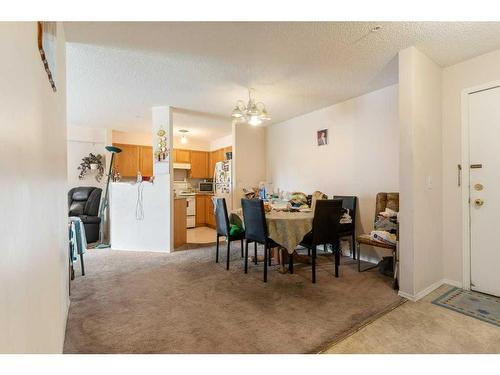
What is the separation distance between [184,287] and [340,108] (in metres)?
3.40

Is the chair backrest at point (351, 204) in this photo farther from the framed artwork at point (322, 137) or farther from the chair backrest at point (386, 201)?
the framed artwork at point (322, 137)

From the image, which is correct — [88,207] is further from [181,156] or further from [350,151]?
[350,151]

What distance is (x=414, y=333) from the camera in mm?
1717

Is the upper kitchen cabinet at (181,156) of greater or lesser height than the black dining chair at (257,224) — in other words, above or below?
above

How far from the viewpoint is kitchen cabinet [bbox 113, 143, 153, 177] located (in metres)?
5.40

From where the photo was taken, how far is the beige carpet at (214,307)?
1.62 metres

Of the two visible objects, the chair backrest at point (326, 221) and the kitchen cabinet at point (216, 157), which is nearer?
the chair backrest at point (326, 221)

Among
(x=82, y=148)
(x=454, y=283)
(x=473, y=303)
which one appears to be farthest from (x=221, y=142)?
(x=473, y=303)

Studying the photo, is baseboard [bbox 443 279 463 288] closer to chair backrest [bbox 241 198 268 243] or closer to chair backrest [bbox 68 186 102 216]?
chair backrest [bbox 241 198 268 243]

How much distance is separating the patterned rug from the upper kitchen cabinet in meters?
5.67

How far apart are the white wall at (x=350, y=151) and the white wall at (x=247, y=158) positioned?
54 cm

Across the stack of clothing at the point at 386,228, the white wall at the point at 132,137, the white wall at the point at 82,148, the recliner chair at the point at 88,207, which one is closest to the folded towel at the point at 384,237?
the stack of clothing at the point at 386,228
